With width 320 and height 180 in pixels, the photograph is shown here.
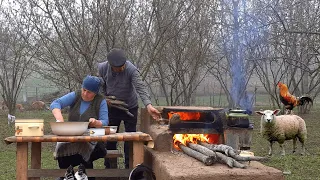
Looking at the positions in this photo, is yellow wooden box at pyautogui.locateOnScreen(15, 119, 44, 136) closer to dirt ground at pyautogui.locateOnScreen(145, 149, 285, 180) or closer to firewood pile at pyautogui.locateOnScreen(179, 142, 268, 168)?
dirt ground at pyautogui.locateOnScreen(145, 149, 285, 180)

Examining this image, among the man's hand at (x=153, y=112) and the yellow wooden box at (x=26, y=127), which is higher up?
the man's hand at (x=153, y=112)

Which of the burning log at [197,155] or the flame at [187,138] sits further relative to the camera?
the flame at [187,138]

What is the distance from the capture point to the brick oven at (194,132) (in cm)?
376

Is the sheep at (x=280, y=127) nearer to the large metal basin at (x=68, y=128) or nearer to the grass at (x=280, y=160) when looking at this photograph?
the grass at (x=280, y=160)

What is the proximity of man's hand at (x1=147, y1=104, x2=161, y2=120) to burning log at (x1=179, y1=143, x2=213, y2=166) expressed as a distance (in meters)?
0.53

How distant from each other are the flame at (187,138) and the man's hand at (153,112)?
0.38m

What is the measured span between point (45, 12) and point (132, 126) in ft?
12.9

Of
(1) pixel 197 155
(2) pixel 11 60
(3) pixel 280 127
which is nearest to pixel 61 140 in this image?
(1) pixel 197 155

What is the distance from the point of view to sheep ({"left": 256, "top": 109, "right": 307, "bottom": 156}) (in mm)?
8180

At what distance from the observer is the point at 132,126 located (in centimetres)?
607

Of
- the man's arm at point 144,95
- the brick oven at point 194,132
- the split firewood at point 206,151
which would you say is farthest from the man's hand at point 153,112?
the split firewood at point 206,151

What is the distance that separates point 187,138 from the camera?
208 inches

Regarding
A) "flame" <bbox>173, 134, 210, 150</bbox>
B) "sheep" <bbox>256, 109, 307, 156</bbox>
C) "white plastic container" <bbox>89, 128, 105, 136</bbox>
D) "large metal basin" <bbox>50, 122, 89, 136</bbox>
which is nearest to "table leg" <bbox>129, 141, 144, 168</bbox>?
"white plastic container" <bbox>89, 128, 105, 136</bbox>

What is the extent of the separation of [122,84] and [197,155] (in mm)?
1910
